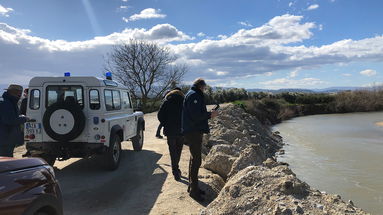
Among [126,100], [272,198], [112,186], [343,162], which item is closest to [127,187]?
[112,186]

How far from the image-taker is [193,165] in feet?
19.6

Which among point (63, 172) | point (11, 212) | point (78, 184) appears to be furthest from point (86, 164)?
point (11, 212)

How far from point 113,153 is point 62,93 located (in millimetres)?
1840

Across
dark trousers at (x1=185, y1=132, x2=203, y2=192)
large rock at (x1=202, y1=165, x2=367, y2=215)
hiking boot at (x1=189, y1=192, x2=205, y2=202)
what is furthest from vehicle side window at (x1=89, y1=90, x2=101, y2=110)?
large rock at (x1=202, y1=165, x2=367, y2=215)

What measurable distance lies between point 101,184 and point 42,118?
2022 millimetres

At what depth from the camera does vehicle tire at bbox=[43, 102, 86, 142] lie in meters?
7.37

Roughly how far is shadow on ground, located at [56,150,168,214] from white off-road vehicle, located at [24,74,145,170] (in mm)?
528

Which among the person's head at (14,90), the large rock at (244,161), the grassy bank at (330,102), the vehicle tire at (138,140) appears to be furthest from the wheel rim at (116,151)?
the grassy bank at (330,102)

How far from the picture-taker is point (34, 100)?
25.7ft

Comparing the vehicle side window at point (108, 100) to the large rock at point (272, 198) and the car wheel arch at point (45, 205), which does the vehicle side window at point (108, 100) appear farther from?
the car wheel arch at point (45, 205)

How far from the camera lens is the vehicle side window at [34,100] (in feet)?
25.7

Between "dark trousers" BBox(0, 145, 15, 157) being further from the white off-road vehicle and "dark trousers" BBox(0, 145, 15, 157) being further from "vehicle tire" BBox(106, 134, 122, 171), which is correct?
"vehicle tire" BBox(106, 134, 122, 171)

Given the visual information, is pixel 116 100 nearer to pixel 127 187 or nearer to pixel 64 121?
pixel 64 121

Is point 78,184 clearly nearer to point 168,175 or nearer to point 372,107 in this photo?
point 168,175
